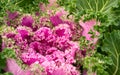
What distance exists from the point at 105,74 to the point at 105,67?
4 cm

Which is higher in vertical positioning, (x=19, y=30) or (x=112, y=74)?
(x=19, y=30)

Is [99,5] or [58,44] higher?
[99,5]

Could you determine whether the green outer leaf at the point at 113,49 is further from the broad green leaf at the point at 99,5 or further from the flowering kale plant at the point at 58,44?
the broad green leaf at the point at 99,5

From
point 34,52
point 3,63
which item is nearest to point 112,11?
point 34,52

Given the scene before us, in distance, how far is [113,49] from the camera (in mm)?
1911

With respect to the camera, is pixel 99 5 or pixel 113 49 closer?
pixel 113 49

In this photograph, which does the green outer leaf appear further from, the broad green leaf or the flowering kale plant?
the broad green leaf

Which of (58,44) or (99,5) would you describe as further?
(99,5)

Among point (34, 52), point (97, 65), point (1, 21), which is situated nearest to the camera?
point (97, 65)

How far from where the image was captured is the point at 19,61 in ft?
5.71

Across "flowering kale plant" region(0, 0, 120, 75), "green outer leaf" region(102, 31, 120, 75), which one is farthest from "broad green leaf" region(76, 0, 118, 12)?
"green outer leaf" region(102, 31, 120, 75)

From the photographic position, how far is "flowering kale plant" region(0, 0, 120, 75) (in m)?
1.74

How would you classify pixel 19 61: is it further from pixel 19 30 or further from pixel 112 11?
pixel 112 11

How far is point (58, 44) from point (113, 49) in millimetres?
299
